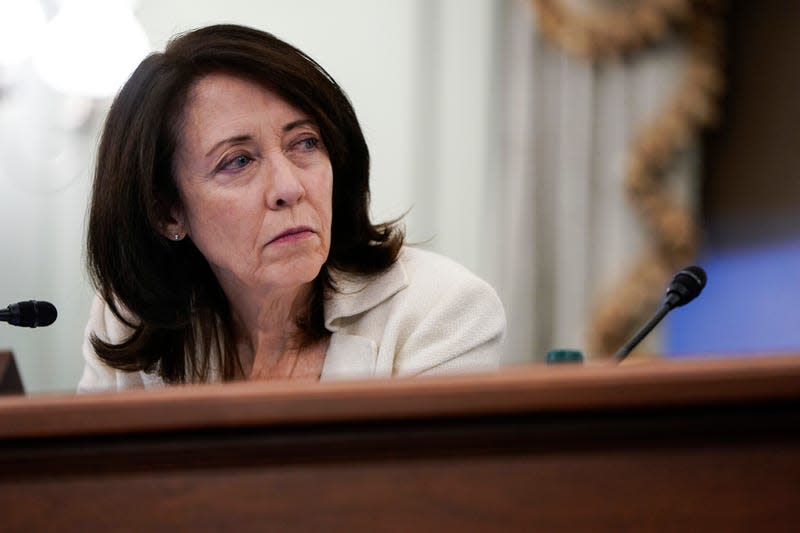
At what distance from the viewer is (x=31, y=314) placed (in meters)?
1.49

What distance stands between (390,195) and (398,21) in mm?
520

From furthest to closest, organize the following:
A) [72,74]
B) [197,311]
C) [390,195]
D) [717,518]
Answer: [390,195]
[72,74]
[197,311]
[717,518]

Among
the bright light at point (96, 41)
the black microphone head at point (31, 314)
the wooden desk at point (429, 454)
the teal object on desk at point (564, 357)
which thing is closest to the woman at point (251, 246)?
the teal object on desk at point (564, 357)

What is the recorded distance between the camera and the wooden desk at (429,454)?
750 mm

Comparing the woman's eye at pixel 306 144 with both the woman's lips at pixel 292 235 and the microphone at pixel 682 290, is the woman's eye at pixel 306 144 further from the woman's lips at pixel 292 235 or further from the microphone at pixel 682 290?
the microphone at pixel 682 290

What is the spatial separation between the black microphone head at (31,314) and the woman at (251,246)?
317 mm

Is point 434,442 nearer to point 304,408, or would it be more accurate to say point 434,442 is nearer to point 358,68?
point 304,408

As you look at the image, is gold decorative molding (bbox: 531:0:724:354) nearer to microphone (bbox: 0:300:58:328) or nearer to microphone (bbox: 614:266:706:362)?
microphone (bbox: 614:266:706:362)

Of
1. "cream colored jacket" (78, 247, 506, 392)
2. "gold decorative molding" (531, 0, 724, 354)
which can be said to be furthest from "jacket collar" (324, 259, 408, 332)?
"gold decorative molding" (531, 0, 724, 354)

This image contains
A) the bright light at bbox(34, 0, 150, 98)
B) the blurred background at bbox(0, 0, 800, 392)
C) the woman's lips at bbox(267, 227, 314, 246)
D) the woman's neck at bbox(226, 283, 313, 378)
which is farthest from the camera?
the blurred background at bbox(0, 0, 800, 392)

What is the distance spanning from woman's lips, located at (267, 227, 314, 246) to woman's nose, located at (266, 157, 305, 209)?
4cm

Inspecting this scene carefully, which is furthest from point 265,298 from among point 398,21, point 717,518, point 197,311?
point 398,21

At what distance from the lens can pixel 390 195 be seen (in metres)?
3.30

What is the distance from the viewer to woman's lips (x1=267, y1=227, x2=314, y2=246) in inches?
66.4
